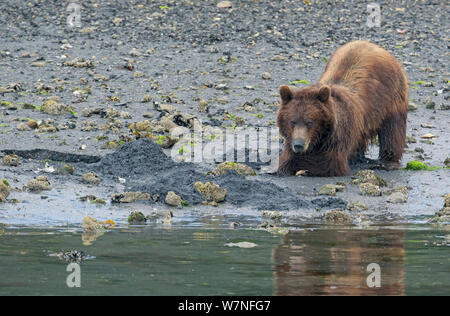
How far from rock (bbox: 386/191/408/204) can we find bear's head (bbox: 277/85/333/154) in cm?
122

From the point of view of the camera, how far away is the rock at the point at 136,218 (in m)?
9.60

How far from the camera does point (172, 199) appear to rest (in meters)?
10.3

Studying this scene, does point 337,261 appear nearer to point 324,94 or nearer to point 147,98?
point 324,94

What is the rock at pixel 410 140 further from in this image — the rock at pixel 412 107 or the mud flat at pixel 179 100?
the rock at pixel 412 107

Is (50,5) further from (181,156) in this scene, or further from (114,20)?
(181,156)

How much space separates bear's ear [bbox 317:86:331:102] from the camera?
1142 cm

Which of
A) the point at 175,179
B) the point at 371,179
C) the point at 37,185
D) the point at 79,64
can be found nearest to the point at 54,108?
the point at 79,64

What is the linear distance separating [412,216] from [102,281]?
448cm

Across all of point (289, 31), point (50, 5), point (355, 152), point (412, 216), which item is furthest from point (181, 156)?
point (50, 5)

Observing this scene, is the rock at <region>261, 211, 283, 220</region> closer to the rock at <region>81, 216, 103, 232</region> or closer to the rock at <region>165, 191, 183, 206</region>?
the rock at <region>165, 191, 183, 206</region>

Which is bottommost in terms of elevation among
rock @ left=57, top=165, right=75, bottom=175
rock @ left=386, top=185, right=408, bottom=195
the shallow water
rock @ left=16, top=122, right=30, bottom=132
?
the shallow water

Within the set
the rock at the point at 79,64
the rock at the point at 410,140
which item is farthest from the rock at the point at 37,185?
the rock at the point at 79,64

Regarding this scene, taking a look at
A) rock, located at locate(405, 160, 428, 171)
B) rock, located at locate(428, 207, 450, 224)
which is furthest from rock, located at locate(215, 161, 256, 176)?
rock, located at locate(428, 207, 450, 224)

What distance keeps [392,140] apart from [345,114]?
134 cm
